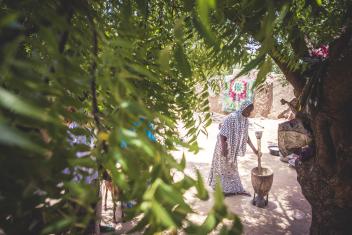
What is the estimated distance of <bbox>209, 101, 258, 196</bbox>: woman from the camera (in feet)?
18.8

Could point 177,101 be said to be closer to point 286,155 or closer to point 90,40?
point 90,40

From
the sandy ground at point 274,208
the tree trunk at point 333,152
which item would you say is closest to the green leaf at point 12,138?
the tree trunk at point 333,152

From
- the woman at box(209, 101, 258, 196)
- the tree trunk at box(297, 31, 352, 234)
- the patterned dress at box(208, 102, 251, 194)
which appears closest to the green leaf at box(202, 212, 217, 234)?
the tree trunk at box(297, 31, 352, 234)

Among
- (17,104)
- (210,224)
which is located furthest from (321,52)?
(17,104)

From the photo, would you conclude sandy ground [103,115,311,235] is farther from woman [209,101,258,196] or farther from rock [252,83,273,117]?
rock [252,83,273,117]

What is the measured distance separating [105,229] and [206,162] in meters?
4.54

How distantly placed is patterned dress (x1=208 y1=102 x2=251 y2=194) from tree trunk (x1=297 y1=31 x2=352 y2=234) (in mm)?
2270

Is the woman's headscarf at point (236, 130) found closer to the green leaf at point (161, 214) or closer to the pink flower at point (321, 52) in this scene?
the pink flower at point (321, 52)

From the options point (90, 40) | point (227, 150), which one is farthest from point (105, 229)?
point (90, 40)

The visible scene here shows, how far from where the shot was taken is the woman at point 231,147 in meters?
5.74

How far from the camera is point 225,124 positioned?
5.75 metres

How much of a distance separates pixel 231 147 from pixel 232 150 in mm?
70

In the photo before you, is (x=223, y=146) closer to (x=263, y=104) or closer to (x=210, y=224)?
(x=210, y=224)

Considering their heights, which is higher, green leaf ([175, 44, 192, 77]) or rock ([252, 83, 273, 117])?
rock ([252, 83, 273, 117])
